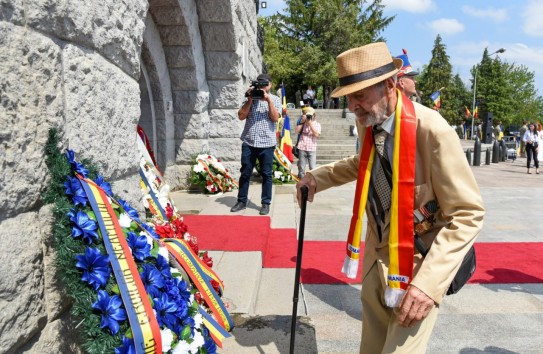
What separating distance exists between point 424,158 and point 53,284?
1654 millimetres

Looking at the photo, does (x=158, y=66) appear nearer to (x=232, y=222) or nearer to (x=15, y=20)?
(x=232, y=222)

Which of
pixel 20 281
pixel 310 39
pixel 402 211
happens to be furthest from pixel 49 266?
pixel 310 39

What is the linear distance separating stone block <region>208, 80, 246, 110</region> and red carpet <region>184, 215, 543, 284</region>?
3.16 metres

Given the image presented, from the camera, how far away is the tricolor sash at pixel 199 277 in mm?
2630

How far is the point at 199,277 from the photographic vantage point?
2.69 metres

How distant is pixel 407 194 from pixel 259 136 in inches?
181

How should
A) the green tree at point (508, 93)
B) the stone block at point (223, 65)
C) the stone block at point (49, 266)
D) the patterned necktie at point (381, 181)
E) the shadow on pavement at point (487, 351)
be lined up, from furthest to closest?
the green tree at point (508, 93) < the stone block at point (223, 65) < the shadow on pavement at point (487, 351) < the patterned necktie at point (381, 181) < the stone block at point (49, 266)

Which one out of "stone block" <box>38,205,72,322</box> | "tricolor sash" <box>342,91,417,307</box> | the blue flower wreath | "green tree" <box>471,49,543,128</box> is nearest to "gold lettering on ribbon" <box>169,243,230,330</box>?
the blue flower wreath

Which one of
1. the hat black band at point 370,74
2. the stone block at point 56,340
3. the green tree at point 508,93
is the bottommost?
the stone block at point 56,340

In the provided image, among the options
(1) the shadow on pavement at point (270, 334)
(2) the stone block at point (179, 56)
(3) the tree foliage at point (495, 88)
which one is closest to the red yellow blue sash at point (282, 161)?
(2) the stone block at point (179, 56)

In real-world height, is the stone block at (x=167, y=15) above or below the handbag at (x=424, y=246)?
above

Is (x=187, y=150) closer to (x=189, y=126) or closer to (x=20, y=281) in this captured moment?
(x=189, y=126)

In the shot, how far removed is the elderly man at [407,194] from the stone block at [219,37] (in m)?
6.24

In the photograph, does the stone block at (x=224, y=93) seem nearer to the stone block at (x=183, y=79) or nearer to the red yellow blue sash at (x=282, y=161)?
the stone block at (x=183, y=79)
